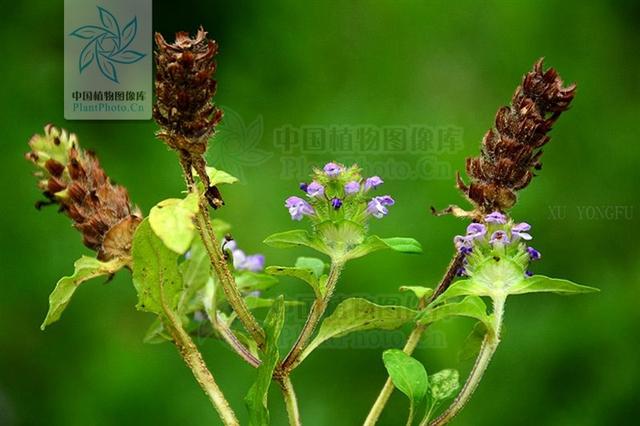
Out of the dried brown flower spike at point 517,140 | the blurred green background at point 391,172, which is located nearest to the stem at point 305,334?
the dried brown flower spike at point 517,140

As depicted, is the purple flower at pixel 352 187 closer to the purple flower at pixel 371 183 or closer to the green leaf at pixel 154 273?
the purple flower at pixel 371 183

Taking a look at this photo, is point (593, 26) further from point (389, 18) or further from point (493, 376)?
point (493, 376)

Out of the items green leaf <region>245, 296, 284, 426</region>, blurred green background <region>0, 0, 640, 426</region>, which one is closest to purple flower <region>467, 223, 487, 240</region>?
green leaf <region>245, 296, 284, 426</region>

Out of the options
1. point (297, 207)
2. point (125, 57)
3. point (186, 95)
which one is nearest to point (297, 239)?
point (297, 207)

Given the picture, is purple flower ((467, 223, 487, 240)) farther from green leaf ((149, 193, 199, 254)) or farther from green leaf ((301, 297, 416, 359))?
green leaf ((149, 193, 199, 254))

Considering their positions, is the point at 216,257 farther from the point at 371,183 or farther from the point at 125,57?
the point at 125,57

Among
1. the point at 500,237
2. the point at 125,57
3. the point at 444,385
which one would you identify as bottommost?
the point at 444,385

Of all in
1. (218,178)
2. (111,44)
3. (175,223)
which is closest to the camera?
(175,223)

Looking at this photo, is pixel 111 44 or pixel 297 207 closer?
pixel 297 207
